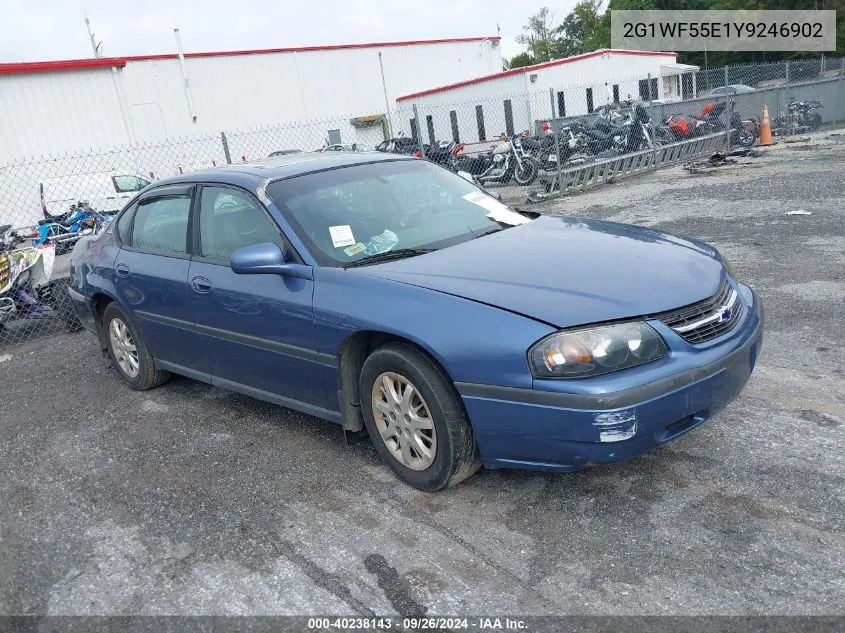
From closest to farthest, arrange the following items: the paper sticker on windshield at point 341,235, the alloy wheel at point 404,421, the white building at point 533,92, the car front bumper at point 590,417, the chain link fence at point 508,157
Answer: the car front bumper at point 590,417 < the alloy wheel at point 404,421 < the paper sticker on windshield at point 341,235 < the chain link fence at point 508,157 < the white building at point 533,92

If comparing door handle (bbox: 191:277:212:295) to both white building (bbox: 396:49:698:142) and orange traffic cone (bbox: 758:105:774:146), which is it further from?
white building (bbox: 396:49:698:142)

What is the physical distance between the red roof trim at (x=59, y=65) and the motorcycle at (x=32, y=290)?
730 inches

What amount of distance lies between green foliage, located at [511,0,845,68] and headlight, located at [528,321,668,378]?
59.0 meters

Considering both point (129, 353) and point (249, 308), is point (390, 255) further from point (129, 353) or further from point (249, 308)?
point (129, 353)

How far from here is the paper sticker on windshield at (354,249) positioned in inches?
151

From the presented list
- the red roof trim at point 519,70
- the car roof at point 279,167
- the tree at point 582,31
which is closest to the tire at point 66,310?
the car roof at point 279,167

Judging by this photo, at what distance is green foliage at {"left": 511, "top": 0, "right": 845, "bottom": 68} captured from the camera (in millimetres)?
54750

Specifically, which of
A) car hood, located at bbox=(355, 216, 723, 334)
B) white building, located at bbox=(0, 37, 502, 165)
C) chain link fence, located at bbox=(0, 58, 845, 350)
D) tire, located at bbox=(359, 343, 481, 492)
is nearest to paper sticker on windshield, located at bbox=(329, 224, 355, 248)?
car hood, located at bbox=(355, 216, 723, 334)

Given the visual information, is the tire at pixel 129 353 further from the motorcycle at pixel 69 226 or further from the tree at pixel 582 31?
the tree at pixel 582 31

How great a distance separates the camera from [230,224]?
4340 millimetres

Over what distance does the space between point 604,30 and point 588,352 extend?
258 feet

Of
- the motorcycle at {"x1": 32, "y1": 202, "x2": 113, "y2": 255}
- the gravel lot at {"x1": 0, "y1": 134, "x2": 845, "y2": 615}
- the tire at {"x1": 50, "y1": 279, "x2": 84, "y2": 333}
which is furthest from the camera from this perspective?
the motorcycle at {"x1": 32, "y1": 202, "x2": 113, "y2": 255}

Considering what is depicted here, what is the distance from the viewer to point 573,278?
3279 millimetres

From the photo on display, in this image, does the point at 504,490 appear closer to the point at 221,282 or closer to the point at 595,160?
the point at 221,282
